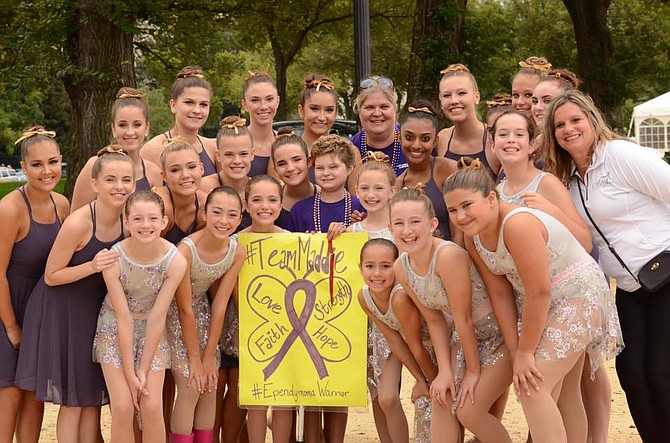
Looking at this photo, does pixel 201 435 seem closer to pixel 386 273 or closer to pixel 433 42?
pixel 386 273

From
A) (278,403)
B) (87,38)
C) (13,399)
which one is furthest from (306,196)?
(87,38)

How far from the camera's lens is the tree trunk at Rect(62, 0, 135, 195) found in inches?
523

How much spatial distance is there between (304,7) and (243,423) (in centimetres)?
1952

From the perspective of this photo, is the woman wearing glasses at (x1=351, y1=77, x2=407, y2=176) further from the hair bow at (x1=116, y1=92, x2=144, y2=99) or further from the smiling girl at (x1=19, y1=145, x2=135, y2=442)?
the smiling girl at (x1=19, y1=145, x2=135, y2=442)

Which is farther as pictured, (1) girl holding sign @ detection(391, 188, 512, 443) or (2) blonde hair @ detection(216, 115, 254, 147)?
(2) blonde hair @ detection(216, 115, 254, 147)

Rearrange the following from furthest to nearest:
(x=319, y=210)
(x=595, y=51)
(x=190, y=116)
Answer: (x=595, y=51) < (x=190, y=116) < (x=319, y=210)

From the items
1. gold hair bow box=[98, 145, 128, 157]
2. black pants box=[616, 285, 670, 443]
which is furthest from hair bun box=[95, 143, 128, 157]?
black pants box=[616, 285, 670, 443]

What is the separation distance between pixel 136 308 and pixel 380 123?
2.18 metres

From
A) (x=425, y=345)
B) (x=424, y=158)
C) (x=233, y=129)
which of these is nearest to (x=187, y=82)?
(x=233, y=129)

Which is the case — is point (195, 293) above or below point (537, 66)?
below

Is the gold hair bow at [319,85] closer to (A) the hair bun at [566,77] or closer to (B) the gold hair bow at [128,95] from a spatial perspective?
(B) the gold hair bow at [128,95]

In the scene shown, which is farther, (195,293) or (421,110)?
(421,110)

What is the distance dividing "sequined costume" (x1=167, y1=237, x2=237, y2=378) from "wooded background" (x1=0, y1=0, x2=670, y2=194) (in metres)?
8.34

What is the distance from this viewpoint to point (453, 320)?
16.6 feet
